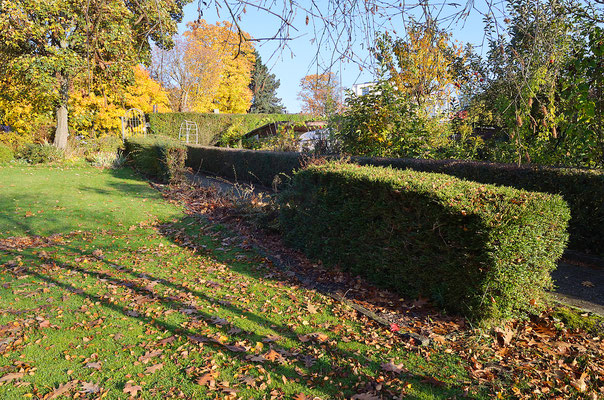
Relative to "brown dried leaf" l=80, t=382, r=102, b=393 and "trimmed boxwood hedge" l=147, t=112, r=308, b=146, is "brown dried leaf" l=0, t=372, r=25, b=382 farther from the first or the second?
"trimmed boxwood hedge" l=147, t=112, r=308, b=146

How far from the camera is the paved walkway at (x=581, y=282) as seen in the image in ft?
14.8

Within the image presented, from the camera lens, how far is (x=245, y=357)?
3.45 m

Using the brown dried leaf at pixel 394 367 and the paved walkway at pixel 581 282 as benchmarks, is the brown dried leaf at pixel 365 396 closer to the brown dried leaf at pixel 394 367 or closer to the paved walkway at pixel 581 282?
the brown dried leaf at pixel 394 367

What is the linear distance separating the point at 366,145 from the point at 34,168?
15.9 meters

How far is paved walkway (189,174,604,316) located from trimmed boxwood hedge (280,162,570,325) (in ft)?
2.63

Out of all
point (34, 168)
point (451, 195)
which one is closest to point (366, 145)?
point (451, 195)

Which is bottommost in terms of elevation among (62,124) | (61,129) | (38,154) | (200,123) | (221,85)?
(38,154)

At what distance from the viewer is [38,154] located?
19.2 meters

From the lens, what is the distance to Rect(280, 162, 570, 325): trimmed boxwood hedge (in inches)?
150

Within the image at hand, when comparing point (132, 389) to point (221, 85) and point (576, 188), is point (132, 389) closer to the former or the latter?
point (576, 188)

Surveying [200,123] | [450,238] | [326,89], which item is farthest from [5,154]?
[450,238]

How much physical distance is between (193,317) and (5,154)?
20.2m

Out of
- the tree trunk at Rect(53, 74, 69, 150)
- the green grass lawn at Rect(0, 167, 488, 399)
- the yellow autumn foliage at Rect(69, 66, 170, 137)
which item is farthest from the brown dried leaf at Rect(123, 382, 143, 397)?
the yellow autumn foliage at Rect(69, 66, 170, 137)

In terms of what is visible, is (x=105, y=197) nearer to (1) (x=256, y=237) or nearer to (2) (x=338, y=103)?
(1) (x=256, y=237)
